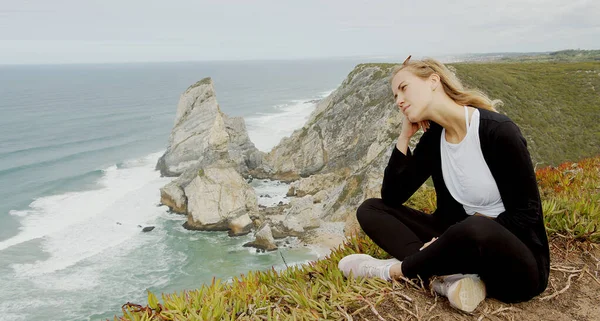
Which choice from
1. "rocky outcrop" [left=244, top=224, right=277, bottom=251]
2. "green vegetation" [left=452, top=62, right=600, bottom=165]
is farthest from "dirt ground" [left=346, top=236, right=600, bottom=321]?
"green vegetation" [left=452, top=62, right=600, bottom=165]

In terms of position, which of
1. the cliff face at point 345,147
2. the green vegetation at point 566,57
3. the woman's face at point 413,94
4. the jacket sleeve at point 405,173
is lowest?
the cliff face at point 345,147

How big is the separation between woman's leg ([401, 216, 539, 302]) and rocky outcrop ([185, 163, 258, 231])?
3211cm

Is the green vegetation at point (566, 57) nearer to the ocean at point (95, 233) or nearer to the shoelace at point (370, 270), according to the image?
the ocean at point (95, 233)

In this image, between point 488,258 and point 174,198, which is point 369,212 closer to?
point 488,258

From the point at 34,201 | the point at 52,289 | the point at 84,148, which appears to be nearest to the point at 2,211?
the point at 34,201

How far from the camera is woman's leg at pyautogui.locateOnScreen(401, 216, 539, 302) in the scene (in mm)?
3031

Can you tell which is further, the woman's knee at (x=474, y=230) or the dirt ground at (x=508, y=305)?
the dirt ground at (x=508, y=305)

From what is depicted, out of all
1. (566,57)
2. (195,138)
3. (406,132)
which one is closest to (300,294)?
(406,132)

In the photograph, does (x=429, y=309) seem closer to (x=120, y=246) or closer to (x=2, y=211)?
(x=120, y=246)

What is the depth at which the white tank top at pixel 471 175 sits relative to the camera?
11.0 ft

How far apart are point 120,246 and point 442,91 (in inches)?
1266

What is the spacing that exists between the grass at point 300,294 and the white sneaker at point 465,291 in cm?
37

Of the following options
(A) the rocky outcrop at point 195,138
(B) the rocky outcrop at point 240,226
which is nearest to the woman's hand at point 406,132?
(B) the rocky outcrop at point 240,226

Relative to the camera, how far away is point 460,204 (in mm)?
3773
